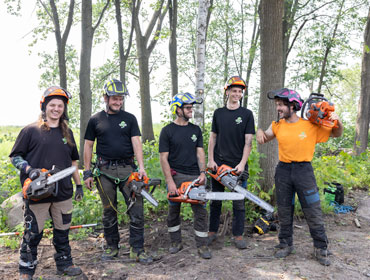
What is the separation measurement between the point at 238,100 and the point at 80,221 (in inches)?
146

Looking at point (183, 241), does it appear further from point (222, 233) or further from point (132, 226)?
point (132, 226)

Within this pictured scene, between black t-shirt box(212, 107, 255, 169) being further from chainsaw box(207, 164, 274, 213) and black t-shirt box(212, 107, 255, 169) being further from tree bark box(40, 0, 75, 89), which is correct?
tree bark box(40, 0, 75, 89)

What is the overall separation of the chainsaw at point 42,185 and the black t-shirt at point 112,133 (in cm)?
81

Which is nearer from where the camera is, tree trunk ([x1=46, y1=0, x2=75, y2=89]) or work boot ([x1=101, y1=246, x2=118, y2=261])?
work boot ([x1=101, y1=246, x2=118, y2=261])

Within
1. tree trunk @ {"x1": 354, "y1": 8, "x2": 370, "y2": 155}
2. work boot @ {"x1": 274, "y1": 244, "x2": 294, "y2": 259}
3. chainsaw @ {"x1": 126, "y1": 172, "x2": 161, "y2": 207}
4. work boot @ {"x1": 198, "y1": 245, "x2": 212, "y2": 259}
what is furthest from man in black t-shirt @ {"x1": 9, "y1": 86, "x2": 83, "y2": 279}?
tree trunk @ {"x1": 354, "y1": 8, "x2": 370, "y2": 155}

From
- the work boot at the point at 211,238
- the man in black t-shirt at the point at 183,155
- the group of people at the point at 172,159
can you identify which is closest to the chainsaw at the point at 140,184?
the group of people at the point at 172,159

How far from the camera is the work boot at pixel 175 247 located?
450cm

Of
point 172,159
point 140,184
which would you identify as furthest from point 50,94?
point 172,159

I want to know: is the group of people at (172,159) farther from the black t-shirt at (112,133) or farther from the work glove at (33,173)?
the work glove at (33,173)

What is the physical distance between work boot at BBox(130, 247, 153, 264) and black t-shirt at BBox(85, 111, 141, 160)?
4.40 ft

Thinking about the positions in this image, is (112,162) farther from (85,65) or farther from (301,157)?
(85,65)

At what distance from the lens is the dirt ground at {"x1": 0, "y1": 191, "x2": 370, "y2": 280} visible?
149 inches

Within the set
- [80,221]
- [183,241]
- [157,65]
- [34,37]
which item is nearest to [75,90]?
[157,65]

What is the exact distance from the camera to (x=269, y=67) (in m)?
6.01
